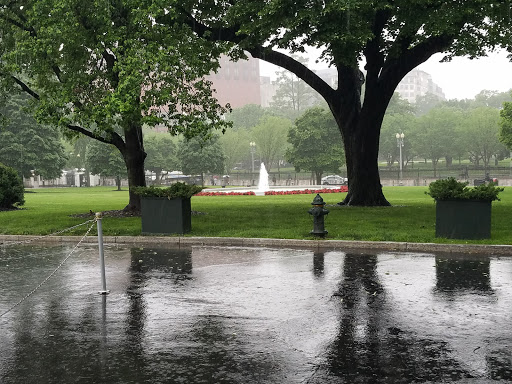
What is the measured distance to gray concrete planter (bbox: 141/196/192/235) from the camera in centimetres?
1456

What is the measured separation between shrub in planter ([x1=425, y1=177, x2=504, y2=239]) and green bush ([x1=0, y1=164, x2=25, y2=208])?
63.4 ft

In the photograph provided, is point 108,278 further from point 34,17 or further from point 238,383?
point 34,17

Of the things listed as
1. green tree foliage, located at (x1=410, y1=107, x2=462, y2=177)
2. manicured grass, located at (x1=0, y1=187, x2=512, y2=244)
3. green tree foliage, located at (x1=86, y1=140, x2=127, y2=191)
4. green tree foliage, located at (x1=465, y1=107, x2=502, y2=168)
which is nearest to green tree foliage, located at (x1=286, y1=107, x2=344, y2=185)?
green tree foliage, located at (x1=86, y1=140, x2=127, y2=191)

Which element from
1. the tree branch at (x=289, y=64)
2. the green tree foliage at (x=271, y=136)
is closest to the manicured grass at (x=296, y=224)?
the tree branch at (x=289, y=64)

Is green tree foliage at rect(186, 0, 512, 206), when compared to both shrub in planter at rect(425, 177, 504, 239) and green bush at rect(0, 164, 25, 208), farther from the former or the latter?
green bush at rect(0, 164, 25, 208)

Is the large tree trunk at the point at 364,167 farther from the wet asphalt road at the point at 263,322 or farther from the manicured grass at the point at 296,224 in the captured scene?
the wet asphalt road at the point at 263,322

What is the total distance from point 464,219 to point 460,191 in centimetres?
62

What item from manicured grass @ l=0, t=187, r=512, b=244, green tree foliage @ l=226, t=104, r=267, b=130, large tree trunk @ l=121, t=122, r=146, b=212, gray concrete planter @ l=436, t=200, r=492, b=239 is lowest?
manicured grass @ l=0, t=187, r=512, b=244

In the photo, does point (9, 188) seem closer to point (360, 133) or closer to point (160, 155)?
point (360, 133)

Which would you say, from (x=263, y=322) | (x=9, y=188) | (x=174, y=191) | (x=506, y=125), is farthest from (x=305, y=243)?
(x=506, y=125)

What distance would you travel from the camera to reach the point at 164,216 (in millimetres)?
14648

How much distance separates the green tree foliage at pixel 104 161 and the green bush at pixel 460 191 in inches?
2063

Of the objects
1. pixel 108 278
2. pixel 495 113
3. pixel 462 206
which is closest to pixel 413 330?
pixel 108 278

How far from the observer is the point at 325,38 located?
17.5 metres
